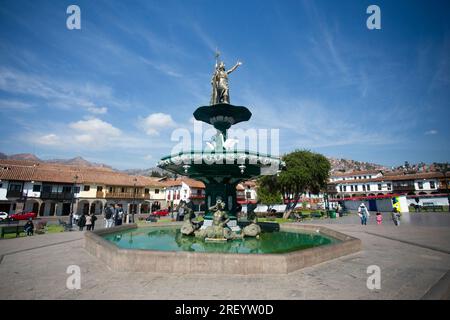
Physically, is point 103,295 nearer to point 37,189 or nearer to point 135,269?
point 135,269

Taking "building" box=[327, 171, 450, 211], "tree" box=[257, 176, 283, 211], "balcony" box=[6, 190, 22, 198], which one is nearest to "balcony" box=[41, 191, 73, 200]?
"balcony" box=[6, 190, 22, 198]

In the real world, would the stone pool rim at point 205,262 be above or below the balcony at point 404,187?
below

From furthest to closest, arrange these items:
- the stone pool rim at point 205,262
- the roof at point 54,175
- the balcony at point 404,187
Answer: the balcony at point 404,187, the roof at point 54,175, the stone pool rim at point 205,262

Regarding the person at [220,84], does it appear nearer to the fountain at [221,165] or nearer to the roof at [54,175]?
the fountain at [221,165]

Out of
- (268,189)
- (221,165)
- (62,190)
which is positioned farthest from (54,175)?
(221,165)

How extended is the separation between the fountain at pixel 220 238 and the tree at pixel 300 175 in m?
20.5

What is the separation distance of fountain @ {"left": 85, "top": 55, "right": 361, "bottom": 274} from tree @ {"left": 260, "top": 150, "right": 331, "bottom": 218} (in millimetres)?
20522

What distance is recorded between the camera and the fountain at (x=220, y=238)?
223 inches

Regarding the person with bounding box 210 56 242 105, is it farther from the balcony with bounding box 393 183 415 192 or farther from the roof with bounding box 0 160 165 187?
the balcony with bounding box 393 183 415 192

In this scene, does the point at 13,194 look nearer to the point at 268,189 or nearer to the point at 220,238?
the point at 268,189

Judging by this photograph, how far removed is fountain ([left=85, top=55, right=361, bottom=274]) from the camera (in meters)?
5.66

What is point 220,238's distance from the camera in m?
9.14

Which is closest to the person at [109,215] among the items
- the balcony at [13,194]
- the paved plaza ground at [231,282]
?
the paved plaza ground at [231,282]

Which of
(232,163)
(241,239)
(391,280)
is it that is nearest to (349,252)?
(391,280)
